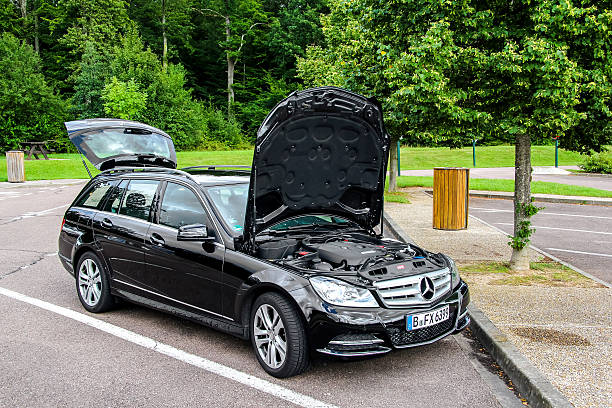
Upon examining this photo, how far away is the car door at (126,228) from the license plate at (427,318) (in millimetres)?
2754

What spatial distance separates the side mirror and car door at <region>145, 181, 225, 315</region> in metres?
0.09

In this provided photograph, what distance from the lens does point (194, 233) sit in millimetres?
4863

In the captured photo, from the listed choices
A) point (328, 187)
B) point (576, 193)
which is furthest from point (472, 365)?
point (576, 193)

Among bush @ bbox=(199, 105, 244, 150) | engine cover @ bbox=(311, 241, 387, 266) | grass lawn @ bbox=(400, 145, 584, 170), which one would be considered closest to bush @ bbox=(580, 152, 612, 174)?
grass lawn @ bbox=(400, 145, 584, 170)

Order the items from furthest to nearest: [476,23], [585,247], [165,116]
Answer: [165,116], [585,247], [476,23]

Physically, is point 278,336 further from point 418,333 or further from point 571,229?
point 571,229

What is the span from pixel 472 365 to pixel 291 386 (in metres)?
1.59

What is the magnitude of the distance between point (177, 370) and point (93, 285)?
2194 millimetres

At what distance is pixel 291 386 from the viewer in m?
4.26

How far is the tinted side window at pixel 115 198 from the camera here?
6242 mm

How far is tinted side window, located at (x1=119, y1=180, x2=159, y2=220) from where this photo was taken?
229 inches

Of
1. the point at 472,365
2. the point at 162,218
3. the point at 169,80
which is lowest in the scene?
the point at 472,365

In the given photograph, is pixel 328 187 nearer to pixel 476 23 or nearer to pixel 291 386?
pixel 291 386

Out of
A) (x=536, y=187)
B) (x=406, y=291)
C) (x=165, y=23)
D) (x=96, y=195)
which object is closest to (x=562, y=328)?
(x=406, y=291)
